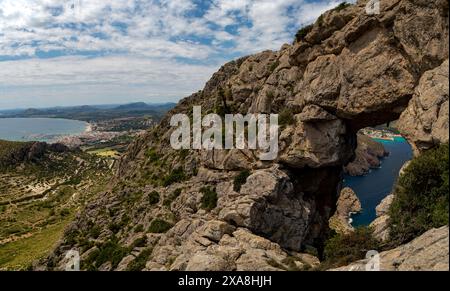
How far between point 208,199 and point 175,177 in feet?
43.6

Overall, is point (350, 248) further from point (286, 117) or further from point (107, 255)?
point (107, 255)

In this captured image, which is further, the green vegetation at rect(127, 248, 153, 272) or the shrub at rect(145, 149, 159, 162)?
the shrub at rect(145, 149, 159, 162)

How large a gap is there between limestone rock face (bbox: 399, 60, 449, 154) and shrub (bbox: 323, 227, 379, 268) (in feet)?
31.4

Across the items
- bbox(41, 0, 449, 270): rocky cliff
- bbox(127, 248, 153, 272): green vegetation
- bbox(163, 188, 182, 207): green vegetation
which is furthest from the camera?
bbox(163, 188, 182, 207): green vegetation

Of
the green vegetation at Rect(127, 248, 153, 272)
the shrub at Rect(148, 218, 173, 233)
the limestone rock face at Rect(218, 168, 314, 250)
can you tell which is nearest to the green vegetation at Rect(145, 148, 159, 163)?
the shrub at Rect(148, 218, 173, 233)

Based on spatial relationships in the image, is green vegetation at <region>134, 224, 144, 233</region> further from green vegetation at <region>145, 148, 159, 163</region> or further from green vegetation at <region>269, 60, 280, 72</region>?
green vegetation at <region>269, 60, 280, 72</region>

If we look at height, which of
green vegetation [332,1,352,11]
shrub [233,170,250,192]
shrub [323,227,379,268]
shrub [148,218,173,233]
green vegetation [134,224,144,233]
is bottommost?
green vegetation [134,224,144,233]

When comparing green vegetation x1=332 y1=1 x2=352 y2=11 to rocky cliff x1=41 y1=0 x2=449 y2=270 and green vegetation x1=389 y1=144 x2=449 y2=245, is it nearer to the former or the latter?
rocky cliff x1=41 y1=0 x2=449 y2=270

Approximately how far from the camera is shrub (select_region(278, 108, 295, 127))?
48.4m

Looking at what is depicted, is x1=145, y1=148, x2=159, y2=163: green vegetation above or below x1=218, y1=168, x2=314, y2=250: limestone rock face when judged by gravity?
above

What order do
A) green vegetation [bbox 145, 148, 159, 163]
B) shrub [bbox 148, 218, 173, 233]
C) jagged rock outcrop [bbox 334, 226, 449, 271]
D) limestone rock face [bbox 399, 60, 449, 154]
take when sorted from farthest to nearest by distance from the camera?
green vegetation [bbox 145, 148, 159, 163], shrub [bbox 148, 218, 173, 233], limestone rock face [bbox 399, 60, 449, 154], jagged rock outcrop [bbox 334, 226, 449, 271]

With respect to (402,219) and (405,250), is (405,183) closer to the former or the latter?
(402,219)

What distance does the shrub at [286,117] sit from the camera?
48362 mm

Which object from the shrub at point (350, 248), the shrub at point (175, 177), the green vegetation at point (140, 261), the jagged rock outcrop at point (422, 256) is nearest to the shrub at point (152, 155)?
the shrub at point (175, 177)
